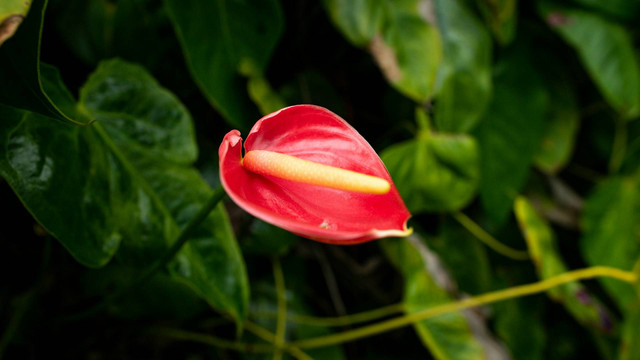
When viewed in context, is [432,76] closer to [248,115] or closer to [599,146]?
[248,115]

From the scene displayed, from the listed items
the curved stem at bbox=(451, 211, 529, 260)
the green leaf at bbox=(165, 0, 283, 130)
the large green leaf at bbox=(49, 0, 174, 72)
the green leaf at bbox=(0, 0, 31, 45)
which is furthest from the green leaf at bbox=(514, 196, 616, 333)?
the green leaf at bbox=(0, 0, 31, 45)

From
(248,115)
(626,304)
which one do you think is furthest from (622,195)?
(248,115)

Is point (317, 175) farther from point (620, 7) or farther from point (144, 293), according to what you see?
point (620, 7)

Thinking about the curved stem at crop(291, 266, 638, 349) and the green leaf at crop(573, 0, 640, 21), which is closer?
the curved stem at crop(291, 266, 638, 349)

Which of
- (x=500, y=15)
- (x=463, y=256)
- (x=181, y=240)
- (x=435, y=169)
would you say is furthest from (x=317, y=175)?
(x=463, y=256)

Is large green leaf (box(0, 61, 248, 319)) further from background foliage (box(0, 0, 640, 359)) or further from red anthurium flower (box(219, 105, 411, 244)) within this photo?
red anthurium flower (box(219, 105, 411, 244))

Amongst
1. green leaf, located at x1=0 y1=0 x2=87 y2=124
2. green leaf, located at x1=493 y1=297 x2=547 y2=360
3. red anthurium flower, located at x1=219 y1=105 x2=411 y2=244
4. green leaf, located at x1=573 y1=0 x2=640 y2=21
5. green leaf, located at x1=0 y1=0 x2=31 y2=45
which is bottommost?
green leaf, located at x1=493 y1=297 x2=547 y2=360

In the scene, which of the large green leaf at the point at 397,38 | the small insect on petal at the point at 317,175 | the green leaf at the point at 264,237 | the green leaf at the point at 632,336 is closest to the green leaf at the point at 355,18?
the large green leaf at the point at 397,38
